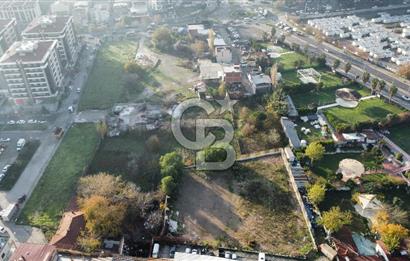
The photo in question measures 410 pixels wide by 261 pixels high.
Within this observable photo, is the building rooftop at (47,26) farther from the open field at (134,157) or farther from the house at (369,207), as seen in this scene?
the house at (369,207)

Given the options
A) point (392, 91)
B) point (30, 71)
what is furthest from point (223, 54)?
point (30, 71)

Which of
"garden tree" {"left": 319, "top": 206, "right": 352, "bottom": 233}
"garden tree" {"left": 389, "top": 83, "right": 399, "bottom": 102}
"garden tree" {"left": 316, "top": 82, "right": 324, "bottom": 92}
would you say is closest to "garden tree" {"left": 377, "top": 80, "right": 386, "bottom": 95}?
"garden tree" {"left": 389, "top": 83, "right": 399, "bottom": 102}

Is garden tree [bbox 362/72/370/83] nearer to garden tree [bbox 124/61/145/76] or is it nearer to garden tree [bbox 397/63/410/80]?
garden tree [bbox 397/63/410/80]

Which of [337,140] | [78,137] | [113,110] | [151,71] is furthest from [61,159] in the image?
[337,140]

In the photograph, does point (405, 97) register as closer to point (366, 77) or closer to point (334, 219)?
point (366, 77)

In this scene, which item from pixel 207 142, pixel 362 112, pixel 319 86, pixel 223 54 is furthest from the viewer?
pixel 223 54
